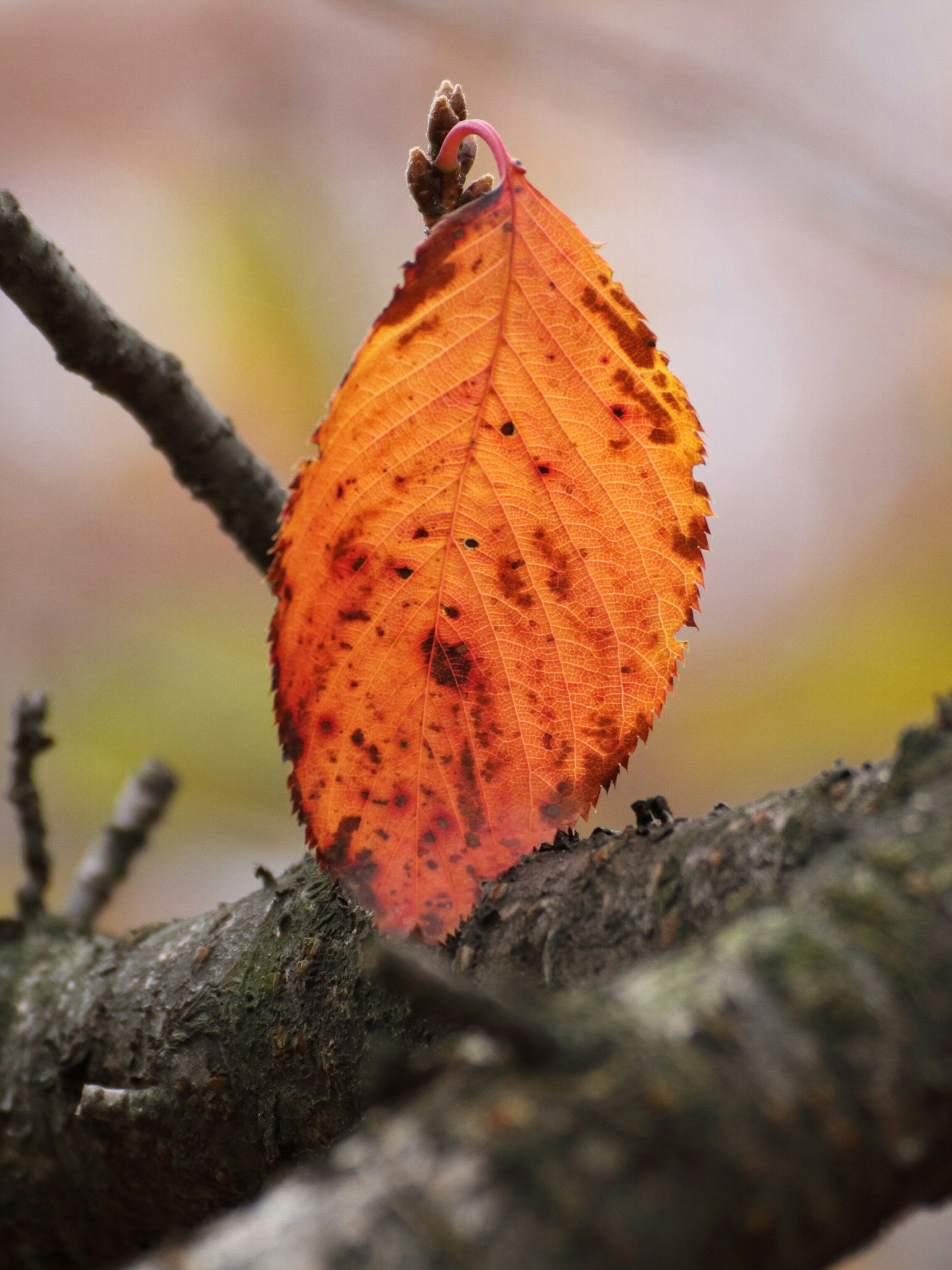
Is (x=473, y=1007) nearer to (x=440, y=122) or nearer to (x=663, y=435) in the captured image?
(x=663, y=435)

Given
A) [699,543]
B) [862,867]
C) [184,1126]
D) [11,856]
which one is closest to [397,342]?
[699,543]

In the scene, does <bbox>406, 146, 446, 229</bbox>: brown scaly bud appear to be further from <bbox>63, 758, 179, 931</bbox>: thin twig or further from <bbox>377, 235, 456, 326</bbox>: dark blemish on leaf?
<bbox>63, 758, 179, 931</bbox>: thin twig

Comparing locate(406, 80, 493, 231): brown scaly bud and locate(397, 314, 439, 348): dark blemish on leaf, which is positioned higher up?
locate(406, 80, 493, 231): brown scaly bud

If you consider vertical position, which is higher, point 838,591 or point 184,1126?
point 838,591

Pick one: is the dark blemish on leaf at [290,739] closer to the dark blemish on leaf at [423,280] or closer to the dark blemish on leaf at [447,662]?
the dark blemish on leaf at [447,662]

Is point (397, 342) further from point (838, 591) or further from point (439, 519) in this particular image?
point (838, 591)

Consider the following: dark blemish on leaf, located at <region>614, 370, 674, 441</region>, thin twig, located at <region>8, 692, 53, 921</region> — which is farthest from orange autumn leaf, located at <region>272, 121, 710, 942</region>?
thin twig, located at <region>8, 692, 53, 921</region>
